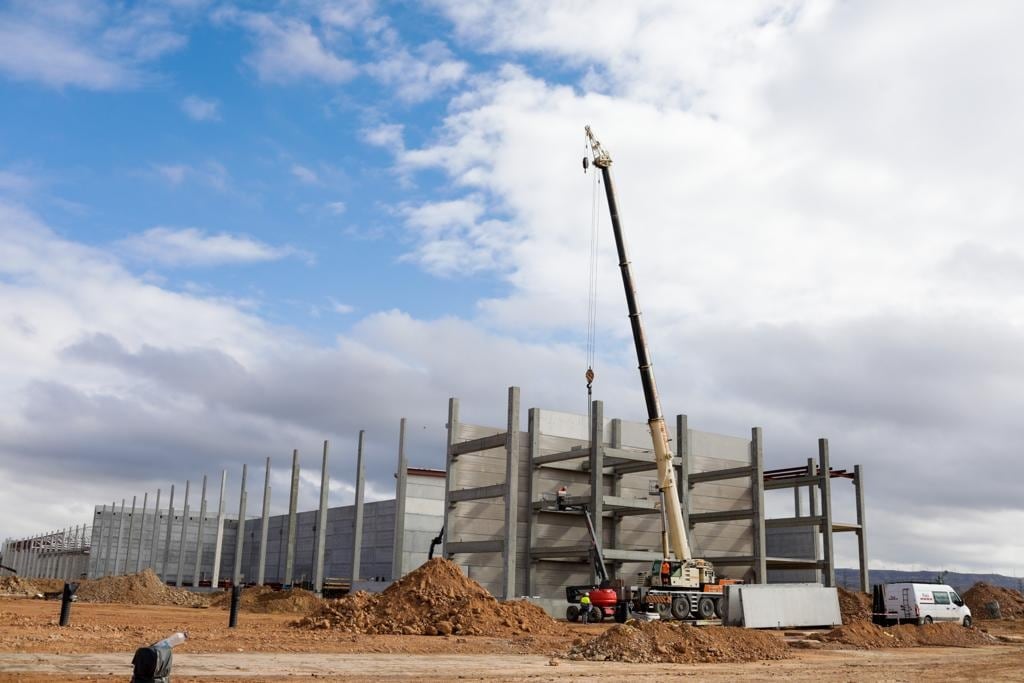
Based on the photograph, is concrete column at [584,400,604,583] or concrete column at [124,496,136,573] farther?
concrete column at [124,496,136,573]

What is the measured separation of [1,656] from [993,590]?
60.2 metres

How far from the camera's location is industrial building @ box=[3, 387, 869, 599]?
46.8 metres

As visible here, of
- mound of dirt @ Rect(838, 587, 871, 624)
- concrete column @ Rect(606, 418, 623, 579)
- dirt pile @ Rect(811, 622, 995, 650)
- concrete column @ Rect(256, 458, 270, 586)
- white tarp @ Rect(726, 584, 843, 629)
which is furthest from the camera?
concrete column @ Rect(256, 458, 270, 586)

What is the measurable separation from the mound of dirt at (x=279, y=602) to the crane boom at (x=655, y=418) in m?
19.5

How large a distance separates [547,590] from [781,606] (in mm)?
16342

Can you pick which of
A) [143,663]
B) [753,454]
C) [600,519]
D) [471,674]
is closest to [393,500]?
[600,519]

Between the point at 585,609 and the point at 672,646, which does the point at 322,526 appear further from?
the point at 672,646

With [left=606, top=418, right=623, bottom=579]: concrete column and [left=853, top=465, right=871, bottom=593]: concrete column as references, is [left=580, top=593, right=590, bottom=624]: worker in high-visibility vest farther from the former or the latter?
[left=853, top=465, right=871, bottom=593]: concrete column

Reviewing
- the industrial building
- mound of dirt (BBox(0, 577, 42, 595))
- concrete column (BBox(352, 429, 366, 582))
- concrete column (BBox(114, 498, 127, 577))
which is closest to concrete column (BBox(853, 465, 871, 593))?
the industrial building

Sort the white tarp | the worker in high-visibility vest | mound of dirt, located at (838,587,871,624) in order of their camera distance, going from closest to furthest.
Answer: the white tarp
the worker in high-visibility vest
mound of dirt, located at (838,587,871,624)

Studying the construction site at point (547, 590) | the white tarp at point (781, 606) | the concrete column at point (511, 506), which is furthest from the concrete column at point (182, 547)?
the white tarp at point (781, 606)

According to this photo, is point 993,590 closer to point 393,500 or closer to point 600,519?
point 600,519

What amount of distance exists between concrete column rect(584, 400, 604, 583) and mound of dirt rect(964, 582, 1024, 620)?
27767mm

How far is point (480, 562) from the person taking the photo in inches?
1924
